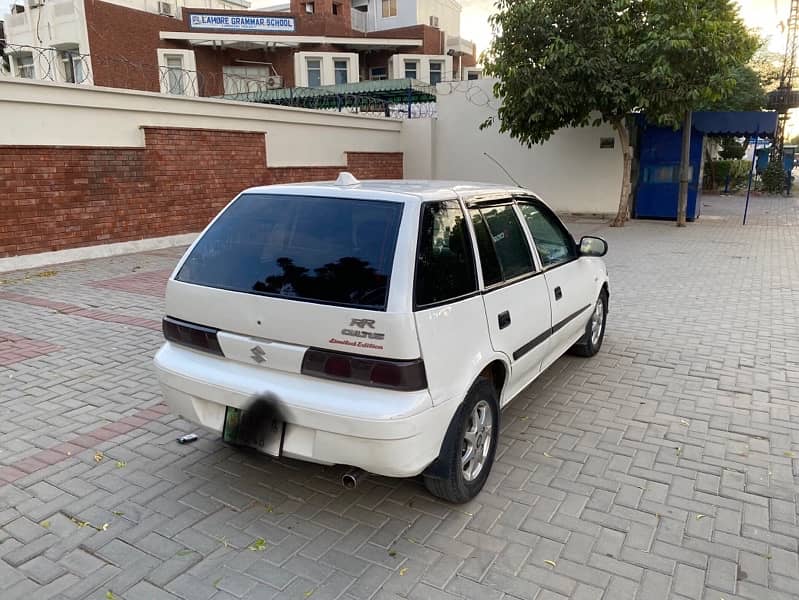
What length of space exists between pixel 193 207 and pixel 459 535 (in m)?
10.7

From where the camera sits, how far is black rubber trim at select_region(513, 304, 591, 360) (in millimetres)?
3623

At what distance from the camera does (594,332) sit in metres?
5.61

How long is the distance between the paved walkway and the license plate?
41 centimetres

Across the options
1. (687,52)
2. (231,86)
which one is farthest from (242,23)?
(687,52)

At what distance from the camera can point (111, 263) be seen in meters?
10.1

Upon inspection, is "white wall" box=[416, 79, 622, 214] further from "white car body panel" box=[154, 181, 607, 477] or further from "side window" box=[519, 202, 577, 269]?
"white car body panel" box=[154, 181, 607, 477]

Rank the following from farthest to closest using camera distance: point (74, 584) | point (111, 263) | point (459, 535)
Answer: point (111, 263) < point (459, 535) < point (74, 584)

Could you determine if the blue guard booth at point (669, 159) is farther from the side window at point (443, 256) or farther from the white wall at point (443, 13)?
the white wall at point (443, 13)

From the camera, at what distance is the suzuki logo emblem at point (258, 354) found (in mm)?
2911

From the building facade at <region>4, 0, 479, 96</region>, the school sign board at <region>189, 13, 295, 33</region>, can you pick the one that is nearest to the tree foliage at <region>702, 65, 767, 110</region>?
the building facade at <region>4, 0, 479, 96</region>

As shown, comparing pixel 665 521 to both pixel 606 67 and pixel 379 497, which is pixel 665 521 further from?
pixel 606 67

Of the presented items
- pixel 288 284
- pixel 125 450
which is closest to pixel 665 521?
pixel 288 284

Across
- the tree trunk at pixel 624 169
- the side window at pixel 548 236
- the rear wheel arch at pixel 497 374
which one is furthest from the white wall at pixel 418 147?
the rear wheel arch at pixel 497 374

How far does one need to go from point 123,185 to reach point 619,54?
11213mm
